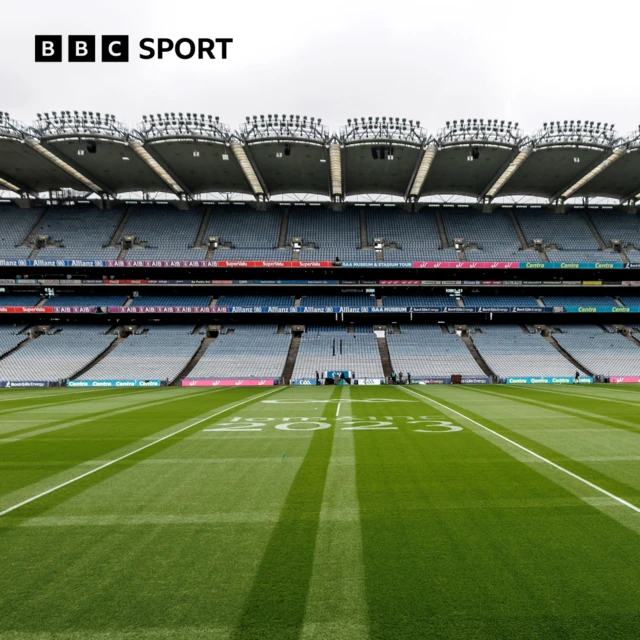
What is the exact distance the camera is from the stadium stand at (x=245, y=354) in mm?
40625

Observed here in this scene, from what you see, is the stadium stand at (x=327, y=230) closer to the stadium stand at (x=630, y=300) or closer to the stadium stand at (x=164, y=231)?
the stadium stand at (x=164, y=231)

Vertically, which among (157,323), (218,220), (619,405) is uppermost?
(218,220)

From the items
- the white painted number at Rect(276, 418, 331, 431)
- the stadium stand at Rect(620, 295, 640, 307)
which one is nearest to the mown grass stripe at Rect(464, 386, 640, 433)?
the white painted number at Rect(276, 418, 331, 431)

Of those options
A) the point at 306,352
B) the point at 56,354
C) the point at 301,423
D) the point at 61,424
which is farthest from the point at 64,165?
the point at 301,423

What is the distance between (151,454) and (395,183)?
45.7 metres

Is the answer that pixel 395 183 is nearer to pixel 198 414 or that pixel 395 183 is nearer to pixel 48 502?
pixel 198 414

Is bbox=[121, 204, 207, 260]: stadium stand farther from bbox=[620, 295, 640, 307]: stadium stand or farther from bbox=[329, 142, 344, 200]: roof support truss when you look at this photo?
bbox=[620, 295, 640, 307]: stadium stand

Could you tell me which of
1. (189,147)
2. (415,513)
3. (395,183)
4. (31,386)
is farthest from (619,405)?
(31,386)

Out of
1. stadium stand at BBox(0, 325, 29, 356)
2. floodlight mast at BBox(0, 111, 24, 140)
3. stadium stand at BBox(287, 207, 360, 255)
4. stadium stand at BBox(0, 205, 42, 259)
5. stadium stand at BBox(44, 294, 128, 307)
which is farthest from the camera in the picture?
stadium stand at BBox(287, 207, 360, 255)

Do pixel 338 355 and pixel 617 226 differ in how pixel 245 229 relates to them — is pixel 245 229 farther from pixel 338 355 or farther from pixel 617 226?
pixel 617 226

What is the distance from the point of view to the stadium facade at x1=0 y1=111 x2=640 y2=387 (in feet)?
129

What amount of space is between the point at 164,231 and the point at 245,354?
70.4 feet

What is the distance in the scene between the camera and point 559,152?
133ft

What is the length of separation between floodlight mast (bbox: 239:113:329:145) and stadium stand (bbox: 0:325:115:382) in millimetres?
27858
